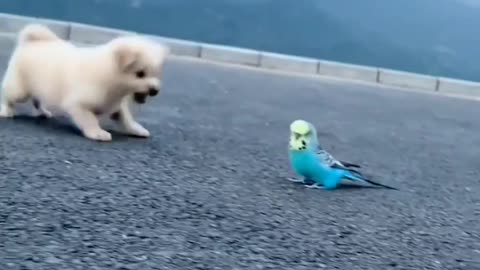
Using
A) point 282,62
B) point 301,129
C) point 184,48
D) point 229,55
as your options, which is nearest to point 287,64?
point 282,62

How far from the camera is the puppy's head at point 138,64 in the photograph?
161 cm

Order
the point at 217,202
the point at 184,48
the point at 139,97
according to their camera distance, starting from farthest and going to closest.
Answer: the point at 184,48 < the point at 139,97 < the point at 217,202

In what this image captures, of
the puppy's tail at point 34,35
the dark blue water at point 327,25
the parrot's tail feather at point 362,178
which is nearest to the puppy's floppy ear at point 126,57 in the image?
the puppy's tail at point 34,35

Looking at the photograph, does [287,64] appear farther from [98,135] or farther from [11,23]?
[98,135]

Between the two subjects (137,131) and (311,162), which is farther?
(137,131)

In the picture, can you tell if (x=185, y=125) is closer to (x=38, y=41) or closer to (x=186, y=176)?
(x=38, y=41)

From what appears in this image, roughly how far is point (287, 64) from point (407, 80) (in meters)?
0.64

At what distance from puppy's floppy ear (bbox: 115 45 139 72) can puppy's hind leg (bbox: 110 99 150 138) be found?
13cm

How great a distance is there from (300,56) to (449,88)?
0.86 meters

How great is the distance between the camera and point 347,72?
459 centimetres


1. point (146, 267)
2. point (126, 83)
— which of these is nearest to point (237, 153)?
point (126, 83)

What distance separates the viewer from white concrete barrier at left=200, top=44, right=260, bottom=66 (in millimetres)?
4441

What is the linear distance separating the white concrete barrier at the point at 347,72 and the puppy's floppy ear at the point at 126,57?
2.96m

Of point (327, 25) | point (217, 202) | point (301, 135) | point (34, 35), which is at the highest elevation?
point (327, 25)
